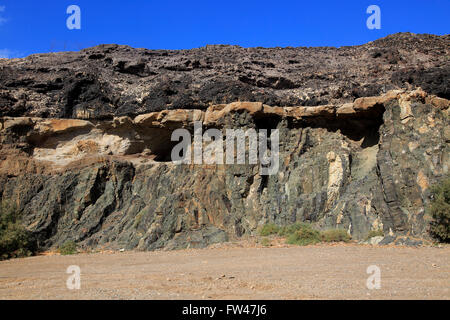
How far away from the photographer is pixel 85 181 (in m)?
23.3

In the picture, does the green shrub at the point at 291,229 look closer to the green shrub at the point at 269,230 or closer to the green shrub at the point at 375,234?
the green shrub at the point at 269,230

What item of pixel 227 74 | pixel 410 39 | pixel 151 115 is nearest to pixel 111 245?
pixel 151 115

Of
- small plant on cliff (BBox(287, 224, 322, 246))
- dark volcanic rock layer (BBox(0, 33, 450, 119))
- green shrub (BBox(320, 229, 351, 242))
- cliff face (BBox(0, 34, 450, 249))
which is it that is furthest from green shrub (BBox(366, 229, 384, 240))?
dark volcanic rock layer (BBox(0, 33, 450, 119))

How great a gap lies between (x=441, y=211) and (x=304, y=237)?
5.18 meters

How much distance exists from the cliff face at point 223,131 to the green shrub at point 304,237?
1.71 metres

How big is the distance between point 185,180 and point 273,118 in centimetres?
574

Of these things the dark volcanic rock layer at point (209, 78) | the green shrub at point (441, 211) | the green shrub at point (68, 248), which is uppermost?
the dark volcanic rock layer at point (209, 78)

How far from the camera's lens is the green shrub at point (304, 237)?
17.4 m

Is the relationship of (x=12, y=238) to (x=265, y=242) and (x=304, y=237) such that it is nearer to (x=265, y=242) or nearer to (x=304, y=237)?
(x=265, y=242)

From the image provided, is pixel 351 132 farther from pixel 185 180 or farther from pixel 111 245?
pixel 111 245

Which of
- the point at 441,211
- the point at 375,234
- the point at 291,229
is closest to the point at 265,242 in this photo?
the point at 291,229

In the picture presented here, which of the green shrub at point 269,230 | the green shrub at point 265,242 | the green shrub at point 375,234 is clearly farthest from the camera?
the green shrub at point 269,230

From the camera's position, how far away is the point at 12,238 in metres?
18.6

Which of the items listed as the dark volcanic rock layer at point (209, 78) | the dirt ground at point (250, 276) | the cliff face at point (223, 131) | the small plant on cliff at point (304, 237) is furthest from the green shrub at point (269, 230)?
the dark volcanic rock layer at point (209, 78)
